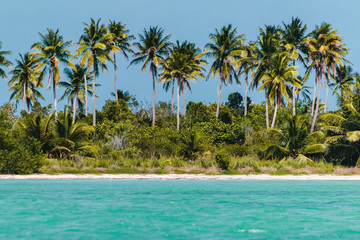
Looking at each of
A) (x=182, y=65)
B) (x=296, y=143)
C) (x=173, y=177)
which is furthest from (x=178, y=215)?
(x=182, y=65)

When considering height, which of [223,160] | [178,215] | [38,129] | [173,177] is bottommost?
[178,215]

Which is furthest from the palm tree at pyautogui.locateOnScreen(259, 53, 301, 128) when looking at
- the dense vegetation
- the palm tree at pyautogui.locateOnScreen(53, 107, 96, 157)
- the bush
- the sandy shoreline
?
the palm tree at pyautogui.locateOnScreen(53, 107, 96, 157)

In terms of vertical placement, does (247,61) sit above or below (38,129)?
above

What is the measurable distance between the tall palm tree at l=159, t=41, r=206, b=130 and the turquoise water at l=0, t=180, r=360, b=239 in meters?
33.4

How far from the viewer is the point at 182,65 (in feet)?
166

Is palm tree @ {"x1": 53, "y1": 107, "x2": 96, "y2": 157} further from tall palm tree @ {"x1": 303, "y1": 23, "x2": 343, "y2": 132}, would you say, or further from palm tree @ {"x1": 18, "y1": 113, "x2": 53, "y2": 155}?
tall palm tree @ {"x1": 303, "y1": 23, "x2": 343, "y2": 132}

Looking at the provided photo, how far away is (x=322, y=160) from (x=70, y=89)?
34131 millimetres

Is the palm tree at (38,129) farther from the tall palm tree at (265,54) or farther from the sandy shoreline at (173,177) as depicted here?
the tall palm tree at (265,54)

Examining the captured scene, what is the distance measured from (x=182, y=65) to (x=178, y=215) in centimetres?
4091

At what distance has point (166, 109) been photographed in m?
59.2

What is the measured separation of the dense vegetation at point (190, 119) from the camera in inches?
1092

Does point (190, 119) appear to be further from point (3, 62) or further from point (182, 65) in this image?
point (3, 62)

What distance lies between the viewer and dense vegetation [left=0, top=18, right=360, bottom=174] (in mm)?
27734

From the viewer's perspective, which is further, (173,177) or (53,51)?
(53,51)
